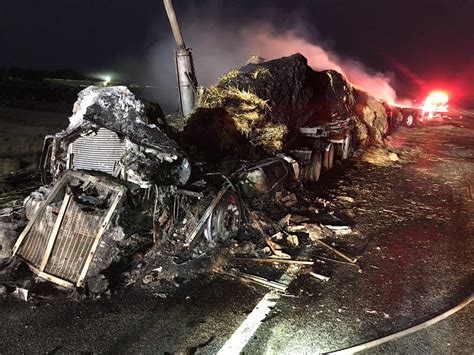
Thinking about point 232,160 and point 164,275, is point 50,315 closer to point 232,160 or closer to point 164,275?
point 164,275

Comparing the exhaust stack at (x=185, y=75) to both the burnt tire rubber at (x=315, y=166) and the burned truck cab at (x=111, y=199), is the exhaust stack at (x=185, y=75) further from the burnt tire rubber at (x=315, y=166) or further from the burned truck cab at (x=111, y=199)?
the burned truck cab at (x=111, y=199)

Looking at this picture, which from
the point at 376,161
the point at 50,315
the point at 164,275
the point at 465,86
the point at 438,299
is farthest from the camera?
the point at 465,86

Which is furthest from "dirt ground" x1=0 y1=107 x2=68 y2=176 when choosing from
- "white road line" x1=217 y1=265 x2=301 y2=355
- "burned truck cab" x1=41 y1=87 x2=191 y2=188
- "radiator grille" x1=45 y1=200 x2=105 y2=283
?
"white road line" x1=217 y1=265 x2=301 y2=355

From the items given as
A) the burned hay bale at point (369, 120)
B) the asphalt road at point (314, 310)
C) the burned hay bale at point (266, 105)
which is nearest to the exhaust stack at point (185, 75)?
the burned hay bale at point (266, 105)

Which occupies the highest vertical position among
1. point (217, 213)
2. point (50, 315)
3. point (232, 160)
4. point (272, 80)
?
point (272, 80)

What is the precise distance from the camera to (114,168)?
631 cm

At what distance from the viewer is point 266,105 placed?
37.6 ft

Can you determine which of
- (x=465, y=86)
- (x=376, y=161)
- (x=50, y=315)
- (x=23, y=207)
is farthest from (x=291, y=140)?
(x=465, y=86)

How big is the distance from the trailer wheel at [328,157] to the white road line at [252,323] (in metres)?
6.38

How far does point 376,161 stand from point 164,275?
31.8 feet

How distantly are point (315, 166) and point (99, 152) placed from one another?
6.03m

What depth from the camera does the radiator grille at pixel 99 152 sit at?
6.36 metres

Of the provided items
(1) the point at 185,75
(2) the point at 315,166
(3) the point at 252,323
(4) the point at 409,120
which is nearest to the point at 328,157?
(2) the point at 315,166

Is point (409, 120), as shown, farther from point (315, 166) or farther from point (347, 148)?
point (315, 166)
